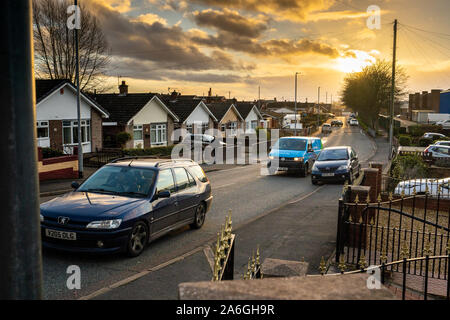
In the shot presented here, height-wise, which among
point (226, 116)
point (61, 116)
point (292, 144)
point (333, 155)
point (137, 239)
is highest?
point (226, 116)

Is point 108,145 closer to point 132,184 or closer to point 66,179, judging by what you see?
point 66,179

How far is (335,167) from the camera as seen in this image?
63.4 ft

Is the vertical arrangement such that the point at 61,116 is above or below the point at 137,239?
above

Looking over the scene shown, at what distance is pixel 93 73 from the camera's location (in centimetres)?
4116

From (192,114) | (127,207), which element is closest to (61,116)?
(192,114)

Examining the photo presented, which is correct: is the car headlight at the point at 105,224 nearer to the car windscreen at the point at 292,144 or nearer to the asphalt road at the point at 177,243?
the asphalt road at the point at 177,243

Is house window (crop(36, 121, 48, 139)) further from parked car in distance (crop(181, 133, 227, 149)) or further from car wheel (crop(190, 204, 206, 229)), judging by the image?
car wheel (crop(190, 204, 206, 229))

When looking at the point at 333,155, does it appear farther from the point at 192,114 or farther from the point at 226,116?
the point at 226,116

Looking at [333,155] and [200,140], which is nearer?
[333,155]

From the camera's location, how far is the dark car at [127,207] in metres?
7.43

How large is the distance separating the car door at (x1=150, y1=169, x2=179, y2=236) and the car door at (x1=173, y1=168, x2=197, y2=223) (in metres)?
0.18

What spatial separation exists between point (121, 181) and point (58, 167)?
1254cm
